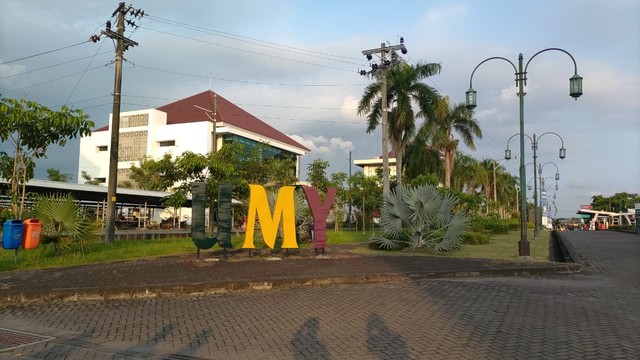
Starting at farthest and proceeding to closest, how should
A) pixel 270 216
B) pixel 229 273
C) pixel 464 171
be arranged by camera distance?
1. pixel 464 171
2. pixel 270 216
3. pixel 229 273

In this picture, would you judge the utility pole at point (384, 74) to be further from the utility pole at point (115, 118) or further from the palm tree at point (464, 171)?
the palm tree at point (464, 171)

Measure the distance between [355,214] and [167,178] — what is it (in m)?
26.1

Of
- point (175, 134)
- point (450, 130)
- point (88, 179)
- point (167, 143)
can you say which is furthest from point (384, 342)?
point (88, 179)

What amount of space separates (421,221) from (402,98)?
15.1m

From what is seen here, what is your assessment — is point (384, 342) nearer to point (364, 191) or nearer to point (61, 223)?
point (61, 223)

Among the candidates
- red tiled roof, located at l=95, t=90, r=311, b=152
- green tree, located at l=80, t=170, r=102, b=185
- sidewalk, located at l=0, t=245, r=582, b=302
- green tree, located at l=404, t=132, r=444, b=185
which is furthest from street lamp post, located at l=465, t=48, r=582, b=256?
green tree, located at l=80, t=170, r=102, b=185

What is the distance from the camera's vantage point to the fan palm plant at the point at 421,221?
18.3 meters

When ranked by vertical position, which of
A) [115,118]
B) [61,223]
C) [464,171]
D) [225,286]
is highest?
[464,171]

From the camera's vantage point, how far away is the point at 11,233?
12.3 m

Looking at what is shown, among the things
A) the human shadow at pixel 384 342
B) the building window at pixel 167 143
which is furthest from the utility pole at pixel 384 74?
the building window at pixel 167 143

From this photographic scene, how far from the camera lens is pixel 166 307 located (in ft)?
29.6

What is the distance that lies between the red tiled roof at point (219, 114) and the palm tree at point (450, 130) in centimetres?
2989

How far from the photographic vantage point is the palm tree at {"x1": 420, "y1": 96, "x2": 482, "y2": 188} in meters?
38.0

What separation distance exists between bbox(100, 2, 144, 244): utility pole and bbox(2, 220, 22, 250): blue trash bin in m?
6.20
